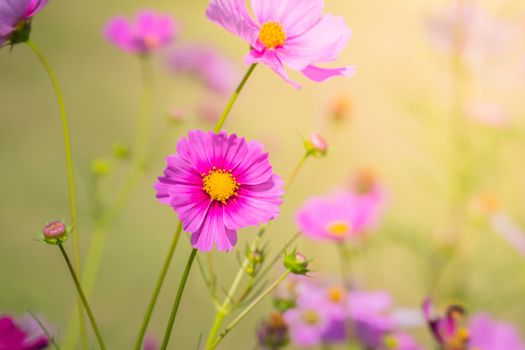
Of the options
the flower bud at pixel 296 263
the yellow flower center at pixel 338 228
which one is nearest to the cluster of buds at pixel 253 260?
the flower bud at pixel 296 263

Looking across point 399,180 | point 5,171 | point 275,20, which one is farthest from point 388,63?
point 275,20

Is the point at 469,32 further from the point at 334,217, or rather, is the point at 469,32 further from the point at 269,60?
the point at 269,60

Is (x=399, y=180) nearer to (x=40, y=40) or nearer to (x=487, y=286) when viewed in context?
(x=487, y=286)

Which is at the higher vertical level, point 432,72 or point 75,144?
point 432,72

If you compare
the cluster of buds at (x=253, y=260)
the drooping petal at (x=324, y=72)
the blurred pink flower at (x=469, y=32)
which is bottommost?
the cluster of buds at (x=253, y=260)

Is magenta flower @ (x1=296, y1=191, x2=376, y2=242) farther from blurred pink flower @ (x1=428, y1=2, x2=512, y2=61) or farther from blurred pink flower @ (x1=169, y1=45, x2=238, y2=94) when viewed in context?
blurred pink flower @ (x1=428, y1=2, x2=512, y2=61)

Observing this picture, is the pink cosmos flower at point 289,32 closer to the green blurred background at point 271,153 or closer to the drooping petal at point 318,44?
the drooping petal at point 318,44

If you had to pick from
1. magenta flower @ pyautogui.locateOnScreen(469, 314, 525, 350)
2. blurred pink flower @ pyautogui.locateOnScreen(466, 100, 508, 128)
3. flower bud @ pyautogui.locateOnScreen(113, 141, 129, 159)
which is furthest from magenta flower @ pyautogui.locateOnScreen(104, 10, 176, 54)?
blurred pink flower @ pyautogui.locateOnScreen(466, 100, 508, 128)

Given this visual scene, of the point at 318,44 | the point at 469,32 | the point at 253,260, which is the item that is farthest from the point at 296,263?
the point at 469,32
